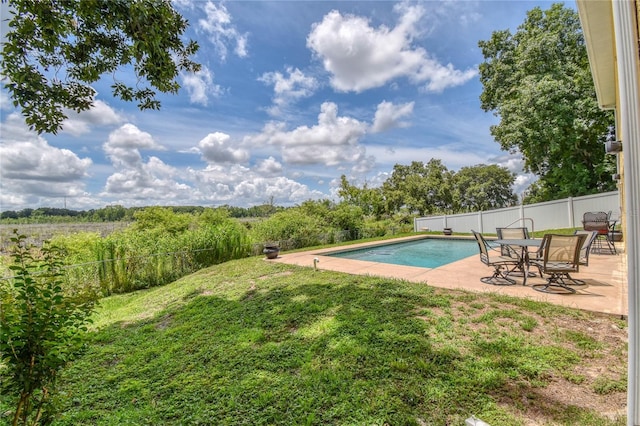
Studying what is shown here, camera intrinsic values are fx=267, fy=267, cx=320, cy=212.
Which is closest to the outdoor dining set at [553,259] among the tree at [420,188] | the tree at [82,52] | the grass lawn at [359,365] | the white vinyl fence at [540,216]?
the grass lawn at [359,365]

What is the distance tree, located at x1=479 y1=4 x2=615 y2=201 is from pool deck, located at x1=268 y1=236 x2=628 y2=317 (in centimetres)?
799

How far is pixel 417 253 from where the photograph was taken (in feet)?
40.7

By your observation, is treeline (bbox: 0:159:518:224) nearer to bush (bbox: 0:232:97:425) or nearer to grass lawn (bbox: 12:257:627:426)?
grass lawn (bbox: 12:257:627:426)

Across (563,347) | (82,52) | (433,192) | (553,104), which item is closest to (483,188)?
(433,192)

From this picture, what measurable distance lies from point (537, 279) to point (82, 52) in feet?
29.5

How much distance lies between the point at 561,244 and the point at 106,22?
24.7 ft

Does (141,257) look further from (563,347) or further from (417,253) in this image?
(417,253)

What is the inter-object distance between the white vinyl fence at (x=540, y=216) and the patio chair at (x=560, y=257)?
5735 mm

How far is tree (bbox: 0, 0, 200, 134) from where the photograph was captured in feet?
10.5

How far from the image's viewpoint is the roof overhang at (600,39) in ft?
11.1

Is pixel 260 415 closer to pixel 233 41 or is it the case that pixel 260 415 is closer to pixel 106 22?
pixel 106 22

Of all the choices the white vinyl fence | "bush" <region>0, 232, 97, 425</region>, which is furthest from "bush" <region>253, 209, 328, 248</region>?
"bush" <region>0, 232, 97, 425</region>

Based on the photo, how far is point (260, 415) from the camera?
2.20 meters

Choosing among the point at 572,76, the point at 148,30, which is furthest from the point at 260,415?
the point at 572,76
